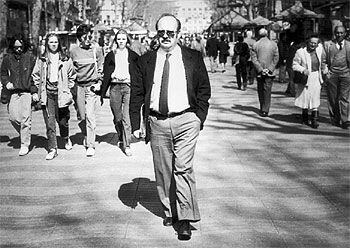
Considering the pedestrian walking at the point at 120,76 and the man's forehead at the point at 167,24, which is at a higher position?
the man's forehead at the point at 167,24

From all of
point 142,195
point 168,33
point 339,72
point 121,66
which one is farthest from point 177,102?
point 339,72

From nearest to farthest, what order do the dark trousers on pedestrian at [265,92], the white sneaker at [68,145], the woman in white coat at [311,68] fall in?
the white sneaker at [68,145] < the woman in white coat at [311,68] < the dark trousers on pedestrian at [265,92]

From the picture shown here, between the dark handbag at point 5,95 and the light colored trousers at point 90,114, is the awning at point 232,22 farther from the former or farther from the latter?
the dark handbag at point 5,95

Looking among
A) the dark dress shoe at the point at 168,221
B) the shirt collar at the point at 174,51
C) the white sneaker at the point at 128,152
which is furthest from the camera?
the white sneaker at the point at 128,152

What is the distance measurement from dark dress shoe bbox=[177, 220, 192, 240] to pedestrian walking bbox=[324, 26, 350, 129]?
6354 millimetres

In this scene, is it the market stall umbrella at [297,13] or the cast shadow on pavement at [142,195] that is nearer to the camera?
the cast shadow on pavement at [142,195]

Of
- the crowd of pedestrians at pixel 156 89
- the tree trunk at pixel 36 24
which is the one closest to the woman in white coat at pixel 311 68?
the crowd of pedestrians at pixel 156 89

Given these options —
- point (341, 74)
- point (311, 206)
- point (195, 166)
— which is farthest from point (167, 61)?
point (341, 74)

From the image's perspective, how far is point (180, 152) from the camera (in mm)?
4852

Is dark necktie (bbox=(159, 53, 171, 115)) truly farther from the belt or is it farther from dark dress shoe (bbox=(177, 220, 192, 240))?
dark dress shoe (bbox=(177, 220, 192, 240))

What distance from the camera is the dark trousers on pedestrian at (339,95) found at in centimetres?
1043

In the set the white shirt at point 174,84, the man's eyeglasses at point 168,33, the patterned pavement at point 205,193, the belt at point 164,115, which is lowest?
the patterned pavement at point 205,193

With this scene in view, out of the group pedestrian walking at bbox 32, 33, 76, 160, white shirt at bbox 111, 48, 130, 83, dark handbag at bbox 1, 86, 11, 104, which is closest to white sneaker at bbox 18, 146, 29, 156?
pedestrian walking at bbox 32, 33, 76, 160

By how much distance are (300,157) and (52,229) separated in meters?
4.26
